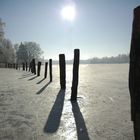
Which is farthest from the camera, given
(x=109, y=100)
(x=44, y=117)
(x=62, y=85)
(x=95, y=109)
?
(x=62, y=85)

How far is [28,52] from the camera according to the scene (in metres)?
103

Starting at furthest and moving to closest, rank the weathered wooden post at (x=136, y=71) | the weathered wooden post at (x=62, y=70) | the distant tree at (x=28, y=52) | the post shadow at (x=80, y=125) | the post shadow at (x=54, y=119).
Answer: the distant tree at (x=28, y=52) → the weathered wooden post at (x=62, y=70) → the post shadow at (x=54, y=119) → the post shadow at (x=80, y=125) → the weathered wooden post at (x=136, y=71)

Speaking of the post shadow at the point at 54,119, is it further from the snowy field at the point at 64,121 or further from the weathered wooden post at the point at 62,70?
the weathered wooden post at the point at 62,70

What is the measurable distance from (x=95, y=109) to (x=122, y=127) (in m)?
1.63

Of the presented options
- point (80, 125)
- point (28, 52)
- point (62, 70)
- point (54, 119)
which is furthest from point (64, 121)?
point (28, 52)

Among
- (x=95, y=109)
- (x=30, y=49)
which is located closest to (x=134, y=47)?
(x=95, y=109)

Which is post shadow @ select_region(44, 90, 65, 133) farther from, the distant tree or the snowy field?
the distant tree

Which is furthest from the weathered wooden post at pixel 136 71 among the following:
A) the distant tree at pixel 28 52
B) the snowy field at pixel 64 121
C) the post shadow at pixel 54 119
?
the distant tree at pixel 28 52

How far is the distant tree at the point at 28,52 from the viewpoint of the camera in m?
99.2

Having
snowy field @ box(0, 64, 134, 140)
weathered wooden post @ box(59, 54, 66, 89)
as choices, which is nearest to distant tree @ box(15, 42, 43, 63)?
weathered wooden post @ box(59, 54, 66, 89)

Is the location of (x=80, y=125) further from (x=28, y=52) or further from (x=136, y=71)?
(x=28, y=52)

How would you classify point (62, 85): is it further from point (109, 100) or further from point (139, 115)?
point (139, 115)

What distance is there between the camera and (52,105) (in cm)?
650

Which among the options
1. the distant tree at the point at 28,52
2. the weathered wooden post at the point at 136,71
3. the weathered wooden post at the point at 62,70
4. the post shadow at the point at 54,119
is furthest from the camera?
the distant tree at the point at 28,52
